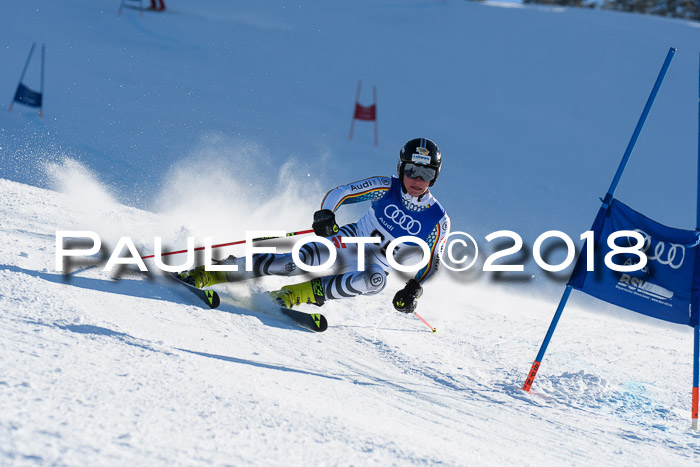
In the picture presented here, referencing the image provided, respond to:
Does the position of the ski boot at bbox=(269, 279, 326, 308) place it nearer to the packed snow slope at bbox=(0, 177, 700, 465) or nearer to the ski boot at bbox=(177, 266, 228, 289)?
the packed snow slope at bbox=(0, 177, 700, 465)

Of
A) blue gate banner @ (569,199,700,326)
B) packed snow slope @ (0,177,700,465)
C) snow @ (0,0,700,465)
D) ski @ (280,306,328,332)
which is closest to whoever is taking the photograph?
packed snow slope @ (0,177,700,465)

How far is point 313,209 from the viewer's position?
9.31m

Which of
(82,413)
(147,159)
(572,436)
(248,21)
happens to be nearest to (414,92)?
(248,21)

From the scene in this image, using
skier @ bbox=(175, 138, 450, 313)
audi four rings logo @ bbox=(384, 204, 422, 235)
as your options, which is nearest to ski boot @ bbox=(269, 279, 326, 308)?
skier @ bbox=(175, 138, 450, 313)

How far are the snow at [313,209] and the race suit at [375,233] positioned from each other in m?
0.34

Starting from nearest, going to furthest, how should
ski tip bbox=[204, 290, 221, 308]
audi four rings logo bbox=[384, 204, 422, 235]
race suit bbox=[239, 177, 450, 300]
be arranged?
ski tip bbox=[204, 290, 221, 308], race suit bbox=[239, 177, 450, 300], audi four rings logo bbox=[384, 204, 422, 235]

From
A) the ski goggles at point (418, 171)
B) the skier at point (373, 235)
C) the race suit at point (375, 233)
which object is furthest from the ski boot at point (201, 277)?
the ski goggles at point (418, 171)

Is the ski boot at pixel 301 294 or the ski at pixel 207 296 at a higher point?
the ski boot at pixel 301 294

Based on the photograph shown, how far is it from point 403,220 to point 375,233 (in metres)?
0.27

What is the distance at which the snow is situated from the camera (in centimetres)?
289

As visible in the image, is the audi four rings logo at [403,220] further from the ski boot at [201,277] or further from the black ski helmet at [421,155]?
the ski boot at [201,277]

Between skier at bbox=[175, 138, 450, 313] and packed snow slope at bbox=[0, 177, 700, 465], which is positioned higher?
skier at bbox=[175, 138, 450, 313]

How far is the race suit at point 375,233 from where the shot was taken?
528 cm

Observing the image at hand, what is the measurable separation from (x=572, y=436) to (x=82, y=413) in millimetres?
2755
